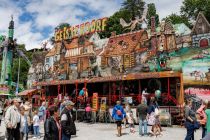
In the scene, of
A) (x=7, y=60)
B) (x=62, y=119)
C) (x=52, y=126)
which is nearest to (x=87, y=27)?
(x=7, y=60)

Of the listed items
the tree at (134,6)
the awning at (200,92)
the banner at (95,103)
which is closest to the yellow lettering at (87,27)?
the banner at (95,103)

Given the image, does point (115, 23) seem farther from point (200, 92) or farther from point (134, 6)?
point (200, 92)

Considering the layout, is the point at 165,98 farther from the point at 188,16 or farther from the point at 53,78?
the point at 188,16

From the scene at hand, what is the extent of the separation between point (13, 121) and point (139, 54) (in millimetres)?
18075

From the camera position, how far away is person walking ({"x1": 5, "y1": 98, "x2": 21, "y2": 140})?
1002 cm

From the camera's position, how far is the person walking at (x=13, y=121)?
32.9ft

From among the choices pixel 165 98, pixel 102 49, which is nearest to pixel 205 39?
pixel 165 98

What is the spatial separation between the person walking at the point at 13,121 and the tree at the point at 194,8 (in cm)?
3539

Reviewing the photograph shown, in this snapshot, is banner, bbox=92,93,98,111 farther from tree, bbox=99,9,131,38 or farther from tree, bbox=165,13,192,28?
tree, bbox=99,9,131,38

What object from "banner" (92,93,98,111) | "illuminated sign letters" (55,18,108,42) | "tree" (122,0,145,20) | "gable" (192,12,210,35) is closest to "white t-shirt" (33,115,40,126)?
"banner" (92,93,98,111)

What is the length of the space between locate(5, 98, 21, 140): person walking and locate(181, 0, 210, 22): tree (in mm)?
35390

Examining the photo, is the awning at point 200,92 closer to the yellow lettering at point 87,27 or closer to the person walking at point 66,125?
the person walking at point 66,125

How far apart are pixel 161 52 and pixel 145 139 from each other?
12.5 meters

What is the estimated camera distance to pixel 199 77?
71.9 ft
